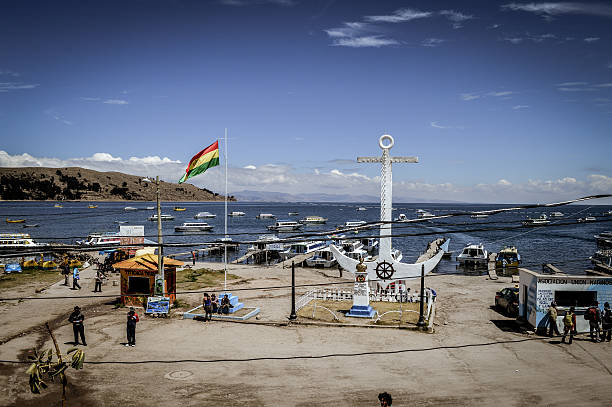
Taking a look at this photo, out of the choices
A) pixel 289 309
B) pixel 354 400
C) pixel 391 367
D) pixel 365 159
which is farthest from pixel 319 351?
pixel 365 159

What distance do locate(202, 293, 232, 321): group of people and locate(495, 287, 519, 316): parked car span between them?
50.8ft

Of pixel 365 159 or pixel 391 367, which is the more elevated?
pixel 365 159

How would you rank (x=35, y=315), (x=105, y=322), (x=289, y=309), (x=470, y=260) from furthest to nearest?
(x=470, y=260), (x=289, y=309), (x=35, y=315), (x=105, y=322)

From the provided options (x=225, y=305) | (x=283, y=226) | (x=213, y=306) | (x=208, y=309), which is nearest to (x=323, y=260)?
(x=213, y=306)

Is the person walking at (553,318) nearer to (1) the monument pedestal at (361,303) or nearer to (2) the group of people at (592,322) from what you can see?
(2) the group of people at (592,322)

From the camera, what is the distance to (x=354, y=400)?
12.9 m

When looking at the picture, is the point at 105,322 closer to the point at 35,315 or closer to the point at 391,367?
the point at 35,315

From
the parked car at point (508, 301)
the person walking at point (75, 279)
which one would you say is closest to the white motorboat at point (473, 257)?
the parked car at point (508, 301)

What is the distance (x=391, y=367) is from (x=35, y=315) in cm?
1955

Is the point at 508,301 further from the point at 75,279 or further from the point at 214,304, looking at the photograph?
the point at 75,279

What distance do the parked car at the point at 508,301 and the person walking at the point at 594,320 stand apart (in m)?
4.79

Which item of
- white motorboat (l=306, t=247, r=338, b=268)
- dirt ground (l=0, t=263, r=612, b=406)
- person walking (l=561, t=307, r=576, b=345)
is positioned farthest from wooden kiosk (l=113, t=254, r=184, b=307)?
white motorboat (l=306, t=247, r=338, b=268)

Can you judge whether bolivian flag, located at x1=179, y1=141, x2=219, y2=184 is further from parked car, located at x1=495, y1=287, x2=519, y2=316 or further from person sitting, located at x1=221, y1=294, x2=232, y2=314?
parked car, located at x1=495, y1=287, x2=519, y2=316

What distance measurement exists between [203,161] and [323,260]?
3113cm
